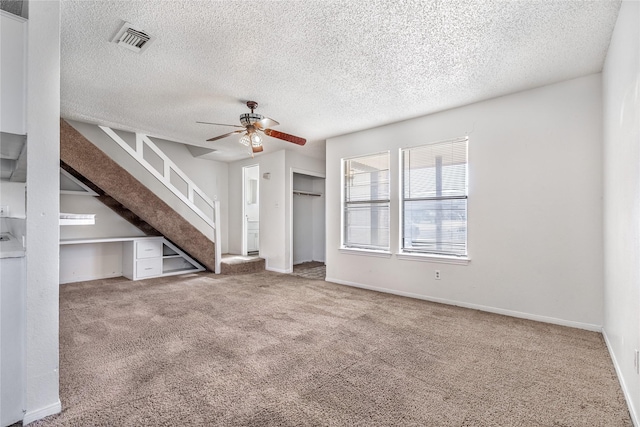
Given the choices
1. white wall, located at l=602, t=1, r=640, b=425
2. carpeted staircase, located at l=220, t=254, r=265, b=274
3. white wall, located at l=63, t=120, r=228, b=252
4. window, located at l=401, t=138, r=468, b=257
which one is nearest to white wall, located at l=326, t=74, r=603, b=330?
window, located at l=401, t=138, r=468, b=257

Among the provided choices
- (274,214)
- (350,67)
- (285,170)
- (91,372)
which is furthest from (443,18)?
(274,214)

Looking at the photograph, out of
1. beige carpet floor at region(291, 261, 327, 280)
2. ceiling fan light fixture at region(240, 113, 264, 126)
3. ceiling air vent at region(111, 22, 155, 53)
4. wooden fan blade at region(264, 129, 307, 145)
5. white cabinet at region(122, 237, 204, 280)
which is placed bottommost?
beige carpet floor at region(291, 261, 327, 280)

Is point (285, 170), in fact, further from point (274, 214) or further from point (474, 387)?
point (474, 387)

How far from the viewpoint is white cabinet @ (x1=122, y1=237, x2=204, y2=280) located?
204 inches

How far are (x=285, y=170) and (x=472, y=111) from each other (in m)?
3.52

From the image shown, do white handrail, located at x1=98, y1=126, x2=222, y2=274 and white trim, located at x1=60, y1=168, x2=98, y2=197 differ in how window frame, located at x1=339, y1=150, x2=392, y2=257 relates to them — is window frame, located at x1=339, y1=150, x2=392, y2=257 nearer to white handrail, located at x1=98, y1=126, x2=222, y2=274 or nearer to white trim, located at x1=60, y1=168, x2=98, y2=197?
white handrail, located at x1=98, y1=126, x2=222, y2=274

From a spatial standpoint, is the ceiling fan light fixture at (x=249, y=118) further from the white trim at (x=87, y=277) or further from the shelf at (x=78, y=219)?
the white trim at (x=87, y=277)

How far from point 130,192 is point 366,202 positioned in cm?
362

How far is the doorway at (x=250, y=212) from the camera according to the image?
7.07 metres

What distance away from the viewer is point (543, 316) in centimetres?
321

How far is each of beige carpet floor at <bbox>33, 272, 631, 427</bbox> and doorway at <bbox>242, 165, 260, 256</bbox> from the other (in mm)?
3412

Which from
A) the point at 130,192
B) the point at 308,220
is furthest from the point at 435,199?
the point at 130,192

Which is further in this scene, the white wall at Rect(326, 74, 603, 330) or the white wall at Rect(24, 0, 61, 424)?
the white wall at Rect(326, 74, 603, 330)

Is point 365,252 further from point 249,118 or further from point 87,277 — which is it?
point 87,277
